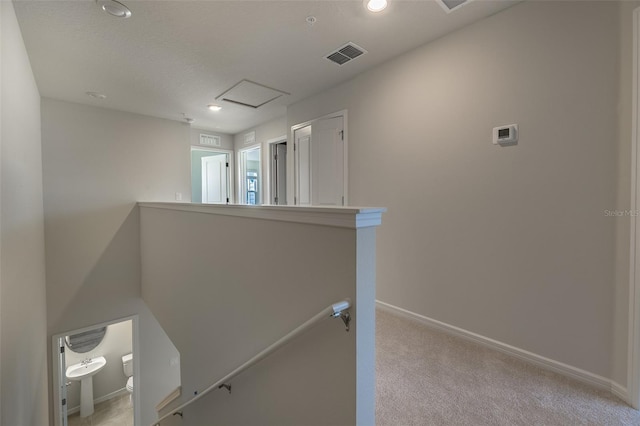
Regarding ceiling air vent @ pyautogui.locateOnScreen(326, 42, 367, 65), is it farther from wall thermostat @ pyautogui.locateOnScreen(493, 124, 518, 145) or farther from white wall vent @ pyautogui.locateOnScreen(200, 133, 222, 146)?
white wall vent @ pyautogui.locateOnScreen(200, 133, 222, 146)

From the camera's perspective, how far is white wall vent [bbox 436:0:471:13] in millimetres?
1956

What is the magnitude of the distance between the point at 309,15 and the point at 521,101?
1658mm

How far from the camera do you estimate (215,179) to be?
614 centimetres

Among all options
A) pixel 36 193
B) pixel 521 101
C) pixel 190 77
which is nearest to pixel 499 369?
pixel 521 101

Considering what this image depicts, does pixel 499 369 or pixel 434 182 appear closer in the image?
pixel 499 369

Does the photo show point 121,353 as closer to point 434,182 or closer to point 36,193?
point 36,193

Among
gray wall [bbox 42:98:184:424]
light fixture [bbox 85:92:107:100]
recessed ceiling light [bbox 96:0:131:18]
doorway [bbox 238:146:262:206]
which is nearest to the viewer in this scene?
recessed ceiling light [bbox 96:0:131:18]

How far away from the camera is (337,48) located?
2.54 meters

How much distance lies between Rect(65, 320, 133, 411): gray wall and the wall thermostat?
652 cm

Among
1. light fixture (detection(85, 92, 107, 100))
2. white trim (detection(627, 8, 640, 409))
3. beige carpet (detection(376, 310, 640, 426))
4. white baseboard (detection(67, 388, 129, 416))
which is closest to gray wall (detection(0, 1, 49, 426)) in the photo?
light fixture (detection(85, 92, 107, 100))

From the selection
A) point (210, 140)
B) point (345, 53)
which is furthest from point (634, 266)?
point (210, 140)

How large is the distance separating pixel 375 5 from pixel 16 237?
3066mm

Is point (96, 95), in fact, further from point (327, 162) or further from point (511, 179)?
point (511, 179)

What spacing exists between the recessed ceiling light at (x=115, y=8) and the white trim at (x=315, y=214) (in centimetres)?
153
